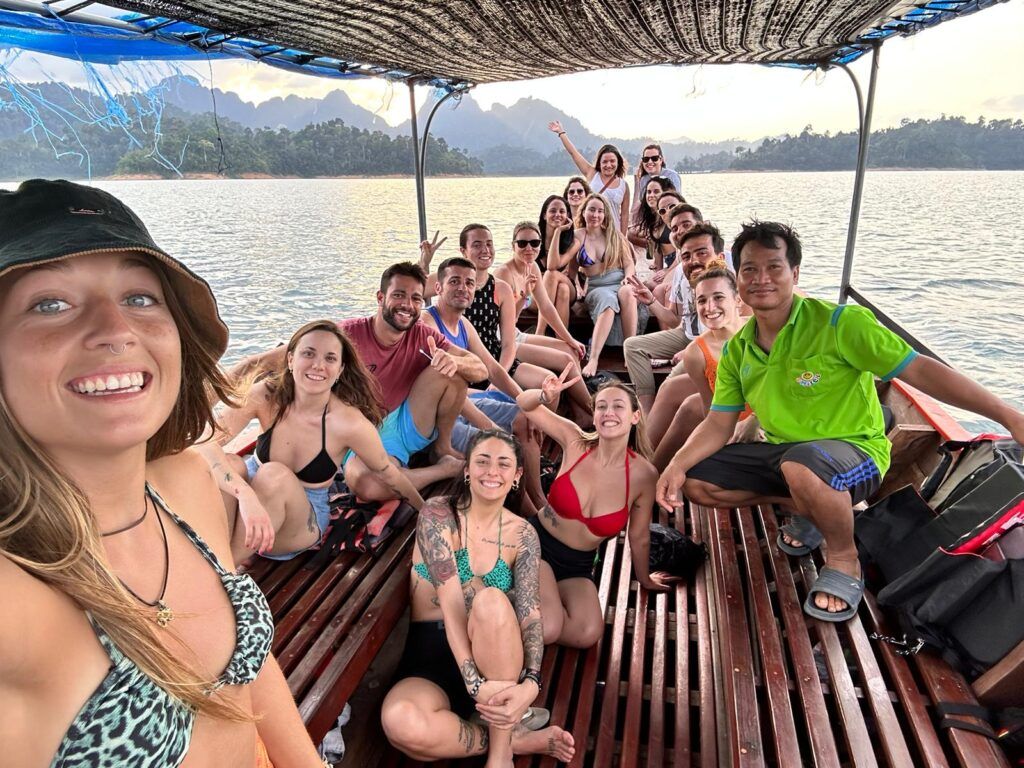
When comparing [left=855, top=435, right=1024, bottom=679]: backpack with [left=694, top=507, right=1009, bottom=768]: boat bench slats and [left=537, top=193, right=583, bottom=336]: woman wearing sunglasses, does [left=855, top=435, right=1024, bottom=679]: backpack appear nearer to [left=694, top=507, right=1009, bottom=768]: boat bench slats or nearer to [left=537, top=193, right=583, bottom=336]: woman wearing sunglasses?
[left=694, top=507, right=1009, bottom=768]: boat bench slats

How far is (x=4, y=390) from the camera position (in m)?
0.74

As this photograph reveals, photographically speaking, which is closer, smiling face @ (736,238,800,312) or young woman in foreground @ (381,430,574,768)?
young woman in foreground @ (381,430,574,768)

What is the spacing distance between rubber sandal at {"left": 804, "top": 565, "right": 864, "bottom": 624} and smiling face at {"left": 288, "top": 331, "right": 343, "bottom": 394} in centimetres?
195

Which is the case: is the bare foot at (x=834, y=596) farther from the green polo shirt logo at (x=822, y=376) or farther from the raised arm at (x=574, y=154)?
the raised arm at (x=574, y=154)

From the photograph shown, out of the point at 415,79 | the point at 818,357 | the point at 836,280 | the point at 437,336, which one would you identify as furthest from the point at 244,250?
the point at 818,357

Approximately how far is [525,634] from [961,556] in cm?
138

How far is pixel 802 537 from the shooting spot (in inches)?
102

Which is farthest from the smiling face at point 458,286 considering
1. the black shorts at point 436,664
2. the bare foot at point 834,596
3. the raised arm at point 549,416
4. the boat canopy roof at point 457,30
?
the bare foot at point 834,596

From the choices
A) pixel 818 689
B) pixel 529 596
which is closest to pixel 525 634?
pixel 529 596

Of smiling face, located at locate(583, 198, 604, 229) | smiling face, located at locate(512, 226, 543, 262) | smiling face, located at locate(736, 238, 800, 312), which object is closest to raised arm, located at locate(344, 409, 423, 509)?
smiling face, located at locate(736, 238, 800, 312)

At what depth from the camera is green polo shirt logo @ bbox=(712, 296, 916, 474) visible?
7.70 ft

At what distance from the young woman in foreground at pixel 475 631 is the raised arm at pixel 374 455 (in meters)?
0.35

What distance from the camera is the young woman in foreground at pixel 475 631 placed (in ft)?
6.33

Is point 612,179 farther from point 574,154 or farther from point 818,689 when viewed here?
point 818,689
